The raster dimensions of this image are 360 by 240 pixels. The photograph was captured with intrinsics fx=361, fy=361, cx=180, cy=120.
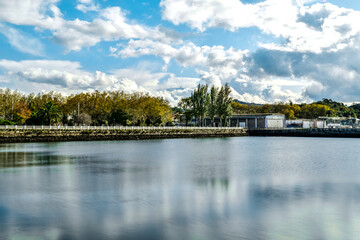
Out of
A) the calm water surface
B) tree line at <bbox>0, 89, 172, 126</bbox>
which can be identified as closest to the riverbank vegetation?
tree line at <bbox>0, 89, 172, 126</bbox>

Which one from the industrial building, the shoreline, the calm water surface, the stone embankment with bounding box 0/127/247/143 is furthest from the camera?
the industrial building

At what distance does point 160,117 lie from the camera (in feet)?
341

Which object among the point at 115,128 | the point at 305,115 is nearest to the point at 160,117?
the point at 115,128

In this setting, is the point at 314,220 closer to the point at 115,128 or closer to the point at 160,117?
the point at 115,128

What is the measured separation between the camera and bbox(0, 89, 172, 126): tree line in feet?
325

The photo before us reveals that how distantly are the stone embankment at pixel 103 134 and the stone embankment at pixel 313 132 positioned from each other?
41.3 ft

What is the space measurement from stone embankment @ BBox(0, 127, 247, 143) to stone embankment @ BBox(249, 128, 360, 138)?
12590mm

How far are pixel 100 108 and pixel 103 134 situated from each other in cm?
3080

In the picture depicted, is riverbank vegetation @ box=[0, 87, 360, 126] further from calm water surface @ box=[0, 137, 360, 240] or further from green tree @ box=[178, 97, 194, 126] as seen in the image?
calm water surface @ box=[0, 137, 360, 240]

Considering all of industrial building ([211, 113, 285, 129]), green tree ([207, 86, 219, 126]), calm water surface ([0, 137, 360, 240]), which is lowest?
calm water surface ([0, 137, 360, 240])

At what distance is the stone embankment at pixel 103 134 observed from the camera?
207 ft

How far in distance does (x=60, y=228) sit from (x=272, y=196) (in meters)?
10.2

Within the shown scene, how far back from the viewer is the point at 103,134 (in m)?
74.2

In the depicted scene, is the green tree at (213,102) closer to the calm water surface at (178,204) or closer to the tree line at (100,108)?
the tree line at (100,108)
